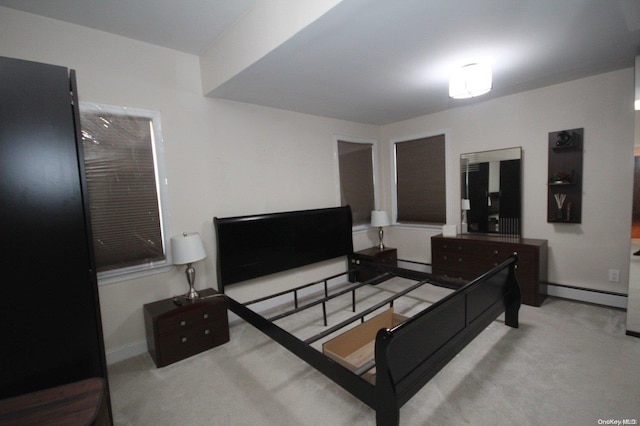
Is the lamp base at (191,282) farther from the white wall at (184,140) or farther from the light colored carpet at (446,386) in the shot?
the light colored carpet at (446,386)

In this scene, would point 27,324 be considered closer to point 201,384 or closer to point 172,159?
point 201,384

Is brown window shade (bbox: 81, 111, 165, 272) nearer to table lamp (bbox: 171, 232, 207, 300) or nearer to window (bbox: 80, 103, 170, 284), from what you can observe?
window (bbox: 80, 103, 170, 284)

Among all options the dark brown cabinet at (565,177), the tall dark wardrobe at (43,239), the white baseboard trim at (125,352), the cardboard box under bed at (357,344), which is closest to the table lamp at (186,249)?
the white baseboard trim at (125,352)

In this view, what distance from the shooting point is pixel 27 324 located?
140 cm

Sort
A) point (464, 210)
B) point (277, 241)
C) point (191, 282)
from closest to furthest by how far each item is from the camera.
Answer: point (191, 282)
point (277, 241)
point (464, 210)

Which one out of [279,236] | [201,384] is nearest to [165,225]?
[279,236]

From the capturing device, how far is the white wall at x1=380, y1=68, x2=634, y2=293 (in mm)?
2842

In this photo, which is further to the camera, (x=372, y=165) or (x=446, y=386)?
(x=372, y=165)

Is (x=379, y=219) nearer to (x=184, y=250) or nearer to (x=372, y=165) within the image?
→ (x=372, y=165)

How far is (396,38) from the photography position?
201 cm

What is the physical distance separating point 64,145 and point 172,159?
1.21m

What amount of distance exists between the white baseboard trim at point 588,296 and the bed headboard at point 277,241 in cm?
252

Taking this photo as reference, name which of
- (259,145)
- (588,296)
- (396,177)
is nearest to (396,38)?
(259,145)

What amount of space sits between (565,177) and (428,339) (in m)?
2.79
